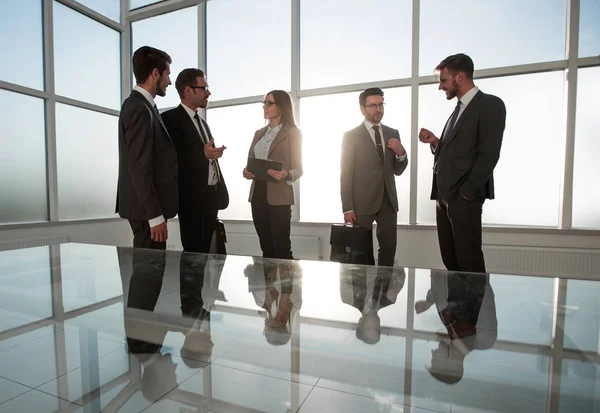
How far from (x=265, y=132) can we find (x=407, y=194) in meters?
1.92

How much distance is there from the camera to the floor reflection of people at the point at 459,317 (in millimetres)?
426

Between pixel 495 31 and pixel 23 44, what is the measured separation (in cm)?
486

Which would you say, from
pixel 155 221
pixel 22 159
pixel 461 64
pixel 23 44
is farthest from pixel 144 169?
pixel 23 44

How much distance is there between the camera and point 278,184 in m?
2.25

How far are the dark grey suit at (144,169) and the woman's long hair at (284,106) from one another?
0.85m

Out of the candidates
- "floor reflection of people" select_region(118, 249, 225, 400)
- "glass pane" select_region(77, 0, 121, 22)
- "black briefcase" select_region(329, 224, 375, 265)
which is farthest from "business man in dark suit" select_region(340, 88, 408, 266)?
"glass pane" select_region(77, 0, 121, 22)

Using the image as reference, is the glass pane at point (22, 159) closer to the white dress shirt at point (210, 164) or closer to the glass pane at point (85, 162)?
the glass pane at point (85, 162)

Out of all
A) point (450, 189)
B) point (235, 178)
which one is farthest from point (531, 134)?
point (235, 178)

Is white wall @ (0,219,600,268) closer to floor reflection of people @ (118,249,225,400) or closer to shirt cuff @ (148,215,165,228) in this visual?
shirt cuff @ (148,215,165,228)

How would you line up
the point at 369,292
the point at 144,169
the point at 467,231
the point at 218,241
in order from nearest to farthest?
the point at 369,292 < the point at 144,169 < the point at 467,231 < the point at 218,241

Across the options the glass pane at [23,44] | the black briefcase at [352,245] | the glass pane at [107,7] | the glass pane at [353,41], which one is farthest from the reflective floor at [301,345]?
the glass pane at [107,7]

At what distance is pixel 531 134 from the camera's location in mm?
3352

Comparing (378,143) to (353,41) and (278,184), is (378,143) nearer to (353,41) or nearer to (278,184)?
(278,184)

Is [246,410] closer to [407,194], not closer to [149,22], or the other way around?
[407,194]
